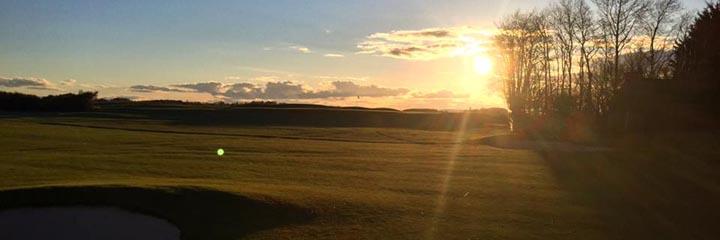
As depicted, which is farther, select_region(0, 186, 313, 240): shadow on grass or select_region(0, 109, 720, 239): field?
select_region(0, 186, 313, 240): shadow on grass

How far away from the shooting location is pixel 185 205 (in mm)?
18281

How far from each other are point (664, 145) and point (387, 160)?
2268 centimetres

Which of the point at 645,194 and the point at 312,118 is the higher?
the point at 312,118

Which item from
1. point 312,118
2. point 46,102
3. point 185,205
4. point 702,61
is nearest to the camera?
point 185,205

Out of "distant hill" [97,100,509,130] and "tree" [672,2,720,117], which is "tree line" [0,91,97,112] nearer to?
"distant hill" [97,100,509,130]

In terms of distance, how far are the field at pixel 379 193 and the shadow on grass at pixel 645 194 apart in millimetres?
52

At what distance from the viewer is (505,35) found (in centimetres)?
7725

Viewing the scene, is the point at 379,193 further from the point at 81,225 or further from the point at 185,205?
the point at 81,225

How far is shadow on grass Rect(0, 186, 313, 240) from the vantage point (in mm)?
16469

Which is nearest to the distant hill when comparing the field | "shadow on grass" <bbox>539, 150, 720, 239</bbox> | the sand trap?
the field

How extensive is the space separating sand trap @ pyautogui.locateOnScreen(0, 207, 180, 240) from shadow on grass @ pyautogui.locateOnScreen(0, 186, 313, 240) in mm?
333

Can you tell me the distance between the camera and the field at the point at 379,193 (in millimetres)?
16250

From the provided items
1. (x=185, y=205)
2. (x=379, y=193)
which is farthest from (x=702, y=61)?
(x=185, y=205)

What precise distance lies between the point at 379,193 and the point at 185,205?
21.6 feet
